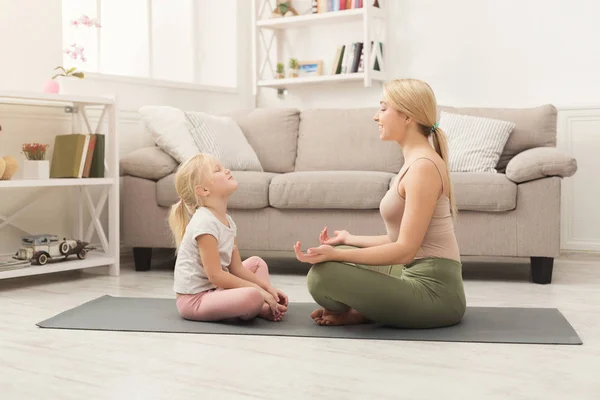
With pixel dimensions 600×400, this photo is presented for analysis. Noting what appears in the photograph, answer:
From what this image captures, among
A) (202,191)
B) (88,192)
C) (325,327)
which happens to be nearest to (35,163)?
(88,192)

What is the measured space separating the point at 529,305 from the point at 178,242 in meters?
1.35

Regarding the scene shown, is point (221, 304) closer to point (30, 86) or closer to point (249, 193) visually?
point (249, 193)

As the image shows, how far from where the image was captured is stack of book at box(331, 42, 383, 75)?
205 inches

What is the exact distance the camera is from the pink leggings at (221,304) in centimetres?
257

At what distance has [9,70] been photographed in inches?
156

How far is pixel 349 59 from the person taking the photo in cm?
523

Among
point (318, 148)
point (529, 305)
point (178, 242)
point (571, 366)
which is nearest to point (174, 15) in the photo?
point (318, 148)

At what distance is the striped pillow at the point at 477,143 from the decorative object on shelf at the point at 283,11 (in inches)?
68.8

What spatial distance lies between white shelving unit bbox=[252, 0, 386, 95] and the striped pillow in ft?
3.44

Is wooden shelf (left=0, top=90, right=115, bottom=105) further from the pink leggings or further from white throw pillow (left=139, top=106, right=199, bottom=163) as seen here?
the pink leggings

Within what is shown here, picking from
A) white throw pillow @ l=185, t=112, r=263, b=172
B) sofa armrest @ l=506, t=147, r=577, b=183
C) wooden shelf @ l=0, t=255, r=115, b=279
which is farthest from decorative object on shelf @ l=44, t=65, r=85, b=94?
sofa armrest @ l=506, t=147, r=577, b=183

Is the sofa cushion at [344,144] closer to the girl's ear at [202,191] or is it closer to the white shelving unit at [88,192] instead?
the white shelving unit at [88,192]

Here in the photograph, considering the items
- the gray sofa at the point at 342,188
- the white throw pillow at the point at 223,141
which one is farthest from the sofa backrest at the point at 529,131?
the white throw pillow at the point at 223,141

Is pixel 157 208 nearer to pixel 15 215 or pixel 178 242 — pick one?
pixel 15 215
